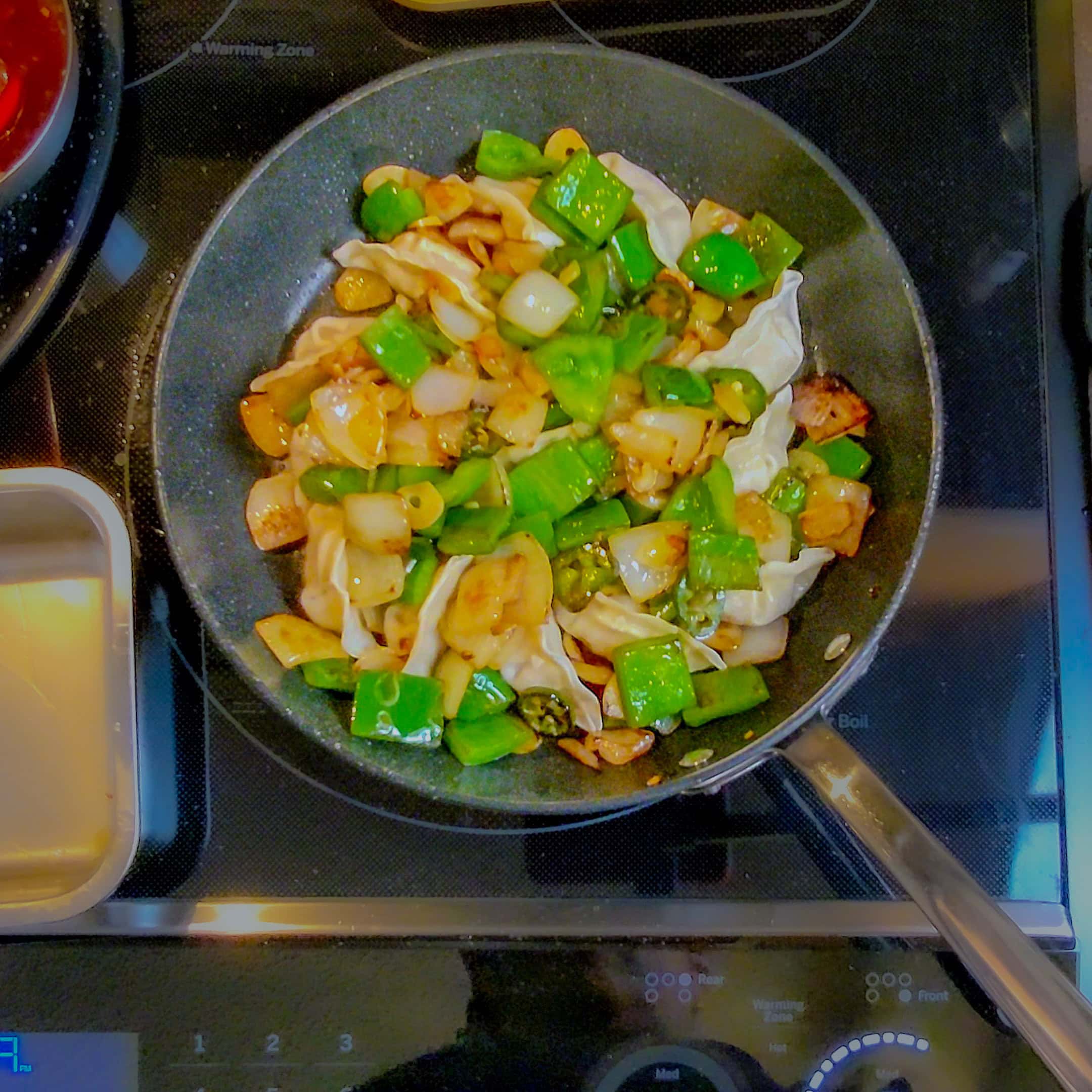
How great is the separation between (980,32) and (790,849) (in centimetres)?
87

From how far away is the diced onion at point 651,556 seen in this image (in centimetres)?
95

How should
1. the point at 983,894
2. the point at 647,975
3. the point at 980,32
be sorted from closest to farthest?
the point at 983,894
the point at 647,975
the point at 980,32

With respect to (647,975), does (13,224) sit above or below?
above

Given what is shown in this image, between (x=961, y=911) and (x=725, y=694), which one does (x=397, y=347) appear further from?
(x=961, y=911)

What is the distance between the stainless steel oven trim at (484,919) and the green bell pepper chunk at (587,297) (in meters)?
0.55

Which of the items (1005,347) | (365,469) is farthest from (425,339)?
(1005,347)

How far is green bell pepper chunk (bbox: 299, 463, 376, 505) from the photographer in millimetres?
959

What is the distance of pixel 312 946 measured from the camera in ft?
3.12

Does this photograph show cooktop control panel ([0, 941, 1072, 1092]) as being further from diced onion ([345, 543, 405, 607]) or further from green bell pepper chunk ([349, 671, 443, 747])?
diced onion ([345, 543, 405, 607])

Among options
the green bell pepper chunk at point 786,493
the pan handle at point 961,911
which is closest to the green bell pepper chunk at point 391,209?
the green bell pepper chunk at point 786,493

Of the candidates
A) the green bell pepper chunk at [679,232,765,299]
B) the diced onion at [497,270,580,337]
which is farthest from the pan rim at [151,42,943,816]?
the diced onion at [497,270,580,337]

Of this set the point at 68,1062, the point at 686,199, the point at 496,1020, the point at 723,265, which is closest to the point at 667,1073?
the point at 496,1020

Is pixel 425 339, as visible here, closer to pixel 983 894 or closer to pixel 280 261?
pixel 280 261

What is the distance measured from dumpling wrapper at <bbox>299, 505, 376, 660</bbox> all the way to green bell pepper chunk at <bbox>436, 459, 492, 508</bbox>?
0.10 metres
